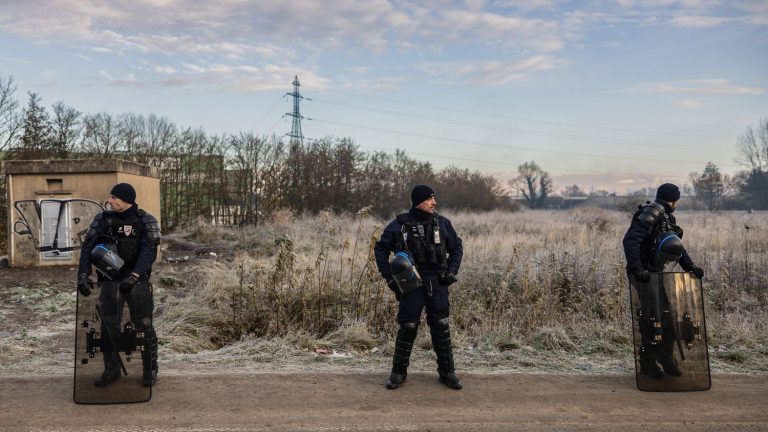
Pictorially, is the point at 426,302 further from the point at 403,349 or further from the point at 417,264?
the point at 403,349

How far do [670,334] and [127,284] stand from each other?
5.04 m

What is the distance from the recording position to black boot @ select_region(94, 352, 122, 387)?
4.91m

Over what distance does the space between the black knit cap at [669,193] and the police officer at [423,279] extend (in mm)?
2257

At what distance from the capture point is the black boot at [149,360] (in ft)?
16.3

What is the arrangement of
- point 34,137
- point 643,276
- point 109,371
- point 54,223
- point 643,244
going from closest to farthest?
point 109,371
point 643,276
point 643,244
point 54,223
point 34,137

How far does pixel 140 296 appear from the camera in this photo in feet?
16.9

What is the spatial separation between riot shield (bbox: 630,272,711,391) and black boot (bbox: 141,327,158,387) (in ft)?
14.6

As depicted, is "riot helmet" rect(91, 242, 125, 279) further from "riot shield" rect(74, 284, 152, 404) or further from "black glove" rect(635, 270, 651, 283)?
"black glove" rect(635, 270, 651, 283)

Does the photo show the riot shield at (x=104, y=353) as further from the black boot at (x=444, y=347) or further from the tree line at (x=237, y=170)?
the tree line at (x=237, y=170)

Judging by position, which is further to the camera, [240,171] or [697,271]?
[240,171]

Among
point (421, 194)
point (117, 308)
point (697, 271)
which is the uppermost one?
point (421, 194)

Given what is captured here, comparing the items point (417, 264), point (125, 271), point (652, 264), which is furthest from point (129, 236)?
point (652, 264)

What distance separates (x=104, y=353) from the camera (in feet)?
16.4

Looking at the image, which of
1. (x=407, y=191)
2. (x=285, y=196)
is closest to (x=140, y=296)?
(x=285, y=196)
